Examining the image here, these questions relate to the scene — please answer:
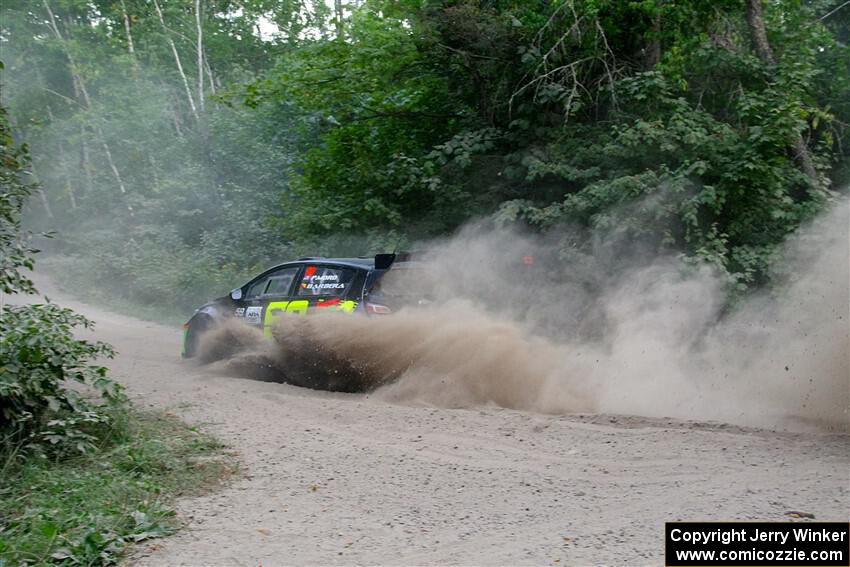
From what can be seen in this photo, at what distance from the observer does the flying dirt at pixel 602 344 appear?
28.1 feet

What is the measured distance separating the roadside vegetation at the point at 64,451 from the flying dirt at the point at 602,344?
9.19 feet

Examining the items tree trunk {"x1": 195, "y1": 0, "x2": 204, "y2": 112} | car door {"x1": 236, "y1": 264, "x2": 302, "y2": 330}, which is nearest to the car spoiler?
car door {"x1": 236, "y1": 264, "x2": 302, "y2": 330}

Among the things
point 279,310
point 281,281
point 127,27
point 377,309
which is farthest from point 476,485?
point 127,27

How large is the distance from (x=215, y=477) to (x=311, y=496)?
2.91 feet

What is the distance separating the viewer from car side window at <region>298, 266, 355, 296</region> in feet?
34.9

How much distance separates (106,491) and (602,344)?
22.8ft

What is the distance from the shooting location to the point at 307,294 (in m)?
11.1

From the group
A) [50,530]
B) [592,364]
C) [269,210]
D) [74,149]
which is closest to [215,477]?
[50,530]

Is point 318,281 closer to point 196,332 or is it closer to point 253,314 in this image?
Result: point 253,314

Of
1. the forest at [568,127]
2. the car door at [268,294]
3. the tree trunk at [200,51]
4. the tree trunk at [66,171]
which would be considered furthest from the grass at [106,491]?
the tree trunk at [66,171]

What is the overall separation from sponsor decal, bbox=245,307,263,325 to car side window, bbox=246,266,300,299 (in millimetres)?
209

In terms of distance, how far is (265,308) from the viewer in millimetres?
11539

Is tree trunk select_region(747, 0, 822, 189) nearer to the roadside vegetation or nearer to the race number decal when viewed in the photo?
the race number decal

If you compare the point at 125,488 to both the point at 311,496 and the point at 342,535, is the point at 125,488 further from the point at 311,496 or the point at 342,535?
the point at 342,535
